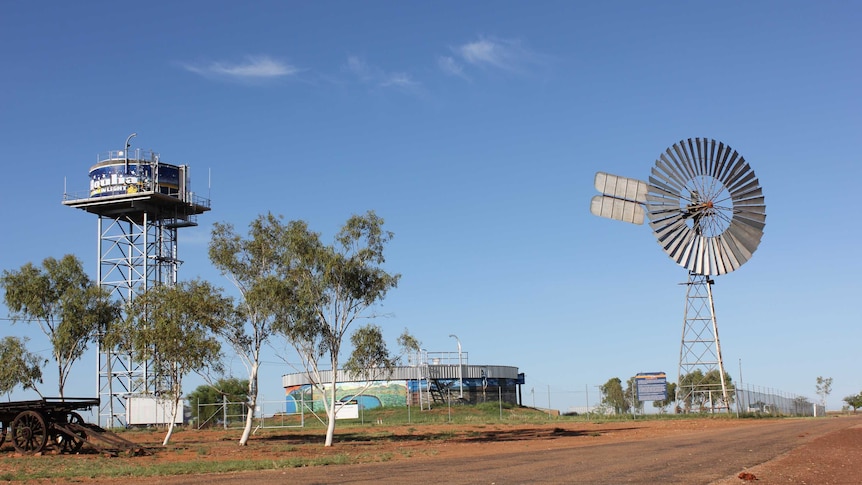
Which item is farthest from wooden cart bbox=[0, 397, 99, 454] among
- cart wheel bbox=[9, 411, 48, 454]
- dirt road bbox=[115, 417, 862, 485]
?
dirt road bbox=[115, 417, 862, 485]

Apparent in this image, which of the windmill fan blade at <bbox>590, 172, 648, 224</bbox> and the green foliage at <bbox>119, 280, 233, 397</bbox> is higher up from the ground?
the windmill fan blade at <bbox>590, 172, 648, 224</bbox>

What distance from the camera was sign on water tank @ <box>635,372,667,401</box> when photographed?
2670 inches

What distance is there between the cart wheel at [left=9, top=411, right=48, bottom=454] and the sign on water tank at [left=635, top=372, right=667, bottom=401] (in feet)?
155

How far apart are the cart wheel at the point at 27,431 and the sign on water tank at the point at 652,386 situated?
155 ft

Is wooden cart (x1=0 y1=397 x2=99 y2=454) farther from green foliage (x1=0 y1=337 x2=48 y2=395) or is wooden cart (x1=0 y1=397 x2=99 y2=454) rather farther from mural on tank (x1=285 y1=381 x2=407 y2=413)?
mural on tank (x1=285 y1=381 x2=407 y2=413)

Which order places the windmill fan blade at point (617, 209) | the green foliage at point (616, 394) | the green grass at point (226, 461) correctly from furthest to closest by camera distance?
the green foliage at point (616, 394)
the windmill fan blade at point (617, 209)
the green grass at point (226, 461)

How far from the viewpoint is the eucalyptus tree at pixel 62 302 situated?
178 ft

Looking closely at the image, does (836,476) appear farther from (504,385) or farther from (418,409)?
(504,385)

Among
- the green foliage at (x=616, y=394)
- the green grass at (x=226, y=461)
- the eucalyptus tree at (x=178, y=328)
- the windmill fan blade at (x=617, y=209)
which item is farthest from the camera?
the green foliage at (x=616, y=394)

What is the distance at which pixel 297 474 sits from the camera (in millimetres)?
24078

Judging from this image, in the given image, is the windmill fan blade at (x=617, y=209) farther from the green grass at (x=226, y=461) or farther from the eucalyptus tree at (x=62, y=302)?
the eucalyptus tree at (x=62, y=302)

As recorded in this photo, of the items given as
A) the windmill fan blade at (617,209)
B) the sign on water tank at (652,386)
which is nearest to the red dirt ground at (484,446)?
the sign on water tank at (652,386)

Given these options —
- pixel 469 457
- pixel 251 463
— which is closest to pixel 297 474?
pixel 251 463

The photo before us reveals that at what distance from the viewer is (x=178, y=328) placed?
3991cm
